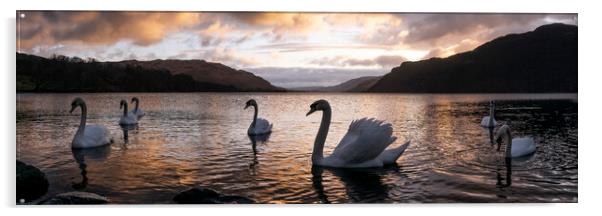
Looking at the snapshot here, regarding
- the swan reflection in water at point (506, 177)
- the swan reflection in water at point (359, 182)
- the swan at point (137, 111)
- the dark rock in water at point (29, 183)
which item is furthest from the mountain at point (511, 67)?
the dark rock in water at point (29, 183)

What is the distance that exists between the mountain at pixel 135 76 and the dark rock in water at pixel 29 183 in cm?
70

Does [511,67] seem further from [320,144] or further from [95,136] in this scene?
[95,136]

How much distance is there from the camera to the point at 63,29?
5.31 m

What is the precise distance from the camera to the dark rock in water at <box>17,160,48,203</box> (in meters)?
5.16

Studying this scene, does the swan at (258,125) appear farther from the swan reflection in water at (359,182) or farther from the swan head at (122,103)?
the swan head at (122,103)

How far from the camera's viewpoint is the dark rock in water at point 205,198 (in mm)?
5199

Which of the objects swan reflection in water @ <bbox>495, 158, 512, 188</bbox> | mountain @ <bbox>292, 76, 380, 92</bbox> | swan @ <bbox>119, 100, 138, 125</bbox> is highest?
mountain @ <bbox>292, 76, 380, 92</bbox>

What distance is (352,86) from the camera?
5.51m

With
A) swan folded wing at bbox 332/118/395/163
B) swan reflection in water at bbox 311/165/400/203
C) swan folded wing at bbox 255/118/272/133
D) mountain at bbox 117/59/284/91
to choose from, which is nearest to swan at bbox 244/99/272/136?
swan folded wing at bbox 255/118/272/133

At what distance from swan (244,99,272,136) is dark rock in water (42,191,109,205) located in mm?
1483

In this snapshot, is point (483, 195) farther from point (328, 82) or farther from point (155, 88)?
point (155, 88)

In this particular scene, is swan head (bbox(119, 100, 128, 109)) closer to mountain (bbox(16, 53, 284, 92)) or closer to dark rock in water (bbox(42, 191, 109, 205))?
mountain (bbox(16, 53, 284, 92))

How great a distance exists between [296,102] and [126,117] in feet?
5.11
